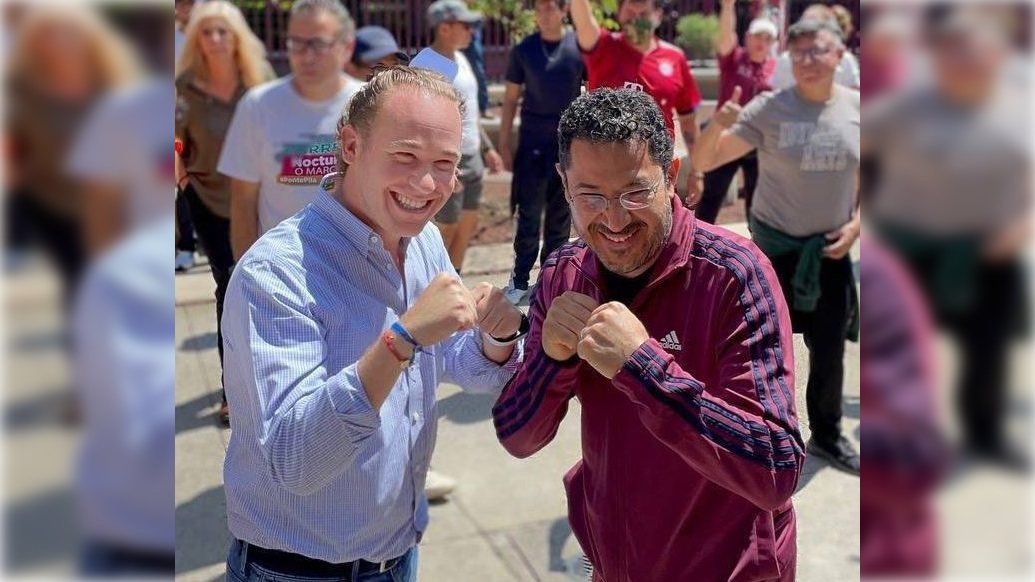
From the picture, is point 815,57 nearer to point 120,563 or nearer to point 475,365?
point 475,365

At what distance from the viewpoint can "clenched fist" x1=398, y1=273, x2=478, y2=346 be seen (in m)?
1.59

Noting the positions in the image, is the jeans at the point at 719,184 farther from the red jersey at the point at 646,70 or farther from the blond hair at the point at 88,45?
the blond hair at the point at 88,45

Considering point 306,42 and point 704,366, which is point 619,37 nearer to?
point 306,42

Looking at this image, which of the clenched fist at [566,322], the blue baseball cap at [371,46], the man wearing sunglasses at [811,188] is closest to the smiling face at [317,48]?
the blue baseball cap at [371,46]

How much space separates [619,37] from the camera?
394 centimetres

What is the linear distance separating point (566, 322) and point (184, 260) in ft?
19.3

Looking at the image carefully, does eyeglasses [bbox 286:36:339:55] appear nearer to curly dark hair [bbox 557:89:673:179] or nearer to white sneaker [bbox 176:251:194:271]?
curly dark hair [bbox 557:89:673:179]

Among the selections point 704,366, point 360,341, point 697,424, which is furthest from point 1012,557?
point 360,341

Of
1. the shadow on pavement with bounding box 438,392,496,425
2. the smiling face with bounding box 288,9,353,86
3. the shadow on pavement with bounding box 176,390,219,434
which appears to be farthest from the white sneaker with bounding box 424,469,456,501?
the smiling face with bounding box 288,9,353,86

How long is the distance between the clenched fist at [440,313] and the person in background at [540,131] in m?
0.41

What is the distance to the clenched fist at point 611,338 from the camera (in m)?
1.55

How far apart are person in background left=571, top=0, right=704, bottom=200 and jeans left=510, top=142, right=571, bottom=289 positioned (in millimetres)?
330

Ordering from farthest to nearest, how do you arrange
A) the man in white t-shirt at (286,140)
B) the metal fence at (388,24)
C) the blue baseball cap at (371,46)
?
the metal fence at (388,24) < the blue baseball cap at (371,46) < the man in white t-shirt at (286,140)

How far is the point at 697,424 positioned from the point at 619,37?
8.74 ft
